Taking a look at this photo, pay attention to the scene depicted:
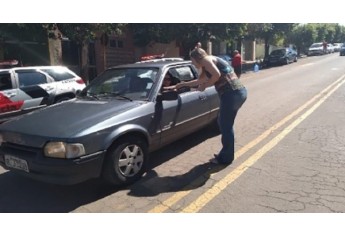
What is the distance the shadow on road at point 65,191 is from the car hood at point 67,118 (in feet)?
2.55

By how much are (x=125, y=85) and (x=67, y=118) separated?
1.18 metres

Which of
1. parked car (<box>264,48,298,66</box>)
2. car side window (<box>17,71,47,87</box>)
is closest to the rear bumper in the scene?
car side window (<box>17,71,47,87</box>)

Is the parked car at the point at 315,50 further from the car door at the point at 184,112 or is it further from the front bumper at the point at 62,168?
the front bumper at the point at 62,168

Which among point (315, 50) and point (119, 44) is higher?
point (119, 44)

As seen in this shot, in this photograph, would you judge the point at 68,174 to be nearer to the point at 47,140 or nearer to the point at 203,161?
the point at 47,140

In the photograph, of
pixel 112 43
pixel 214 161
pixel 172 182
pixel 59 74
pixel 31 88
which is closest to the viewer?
pixel 172 182

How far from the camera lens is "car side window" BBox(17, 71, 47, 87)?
806cm

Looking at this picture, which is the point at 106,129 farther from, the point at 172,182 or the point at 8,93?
the point at 8,93

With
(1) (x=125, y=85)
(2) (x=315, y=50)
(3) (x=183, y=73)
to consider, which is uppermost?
(3) (x=183, y=73)

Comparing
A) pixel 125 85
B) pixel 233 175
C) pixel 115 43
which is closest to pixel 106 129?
pixel 125 85

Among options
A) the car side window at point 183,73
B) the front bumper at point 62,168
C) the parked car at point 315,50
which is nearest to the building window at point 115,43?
the car side window at point 183,73

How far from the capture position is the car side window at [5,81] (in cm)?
779

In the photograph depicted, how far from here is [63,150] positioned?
360 centimetres

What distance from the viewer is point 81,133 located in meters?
3.66
